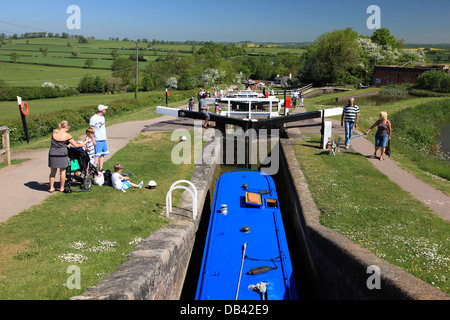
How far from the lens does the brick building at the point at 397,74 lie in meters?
48.6

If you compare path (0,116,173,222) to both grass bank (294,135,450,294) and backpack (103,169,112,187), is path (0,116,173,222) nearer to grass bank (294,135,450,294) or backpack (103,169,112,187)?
backpack (103,169,112,187)

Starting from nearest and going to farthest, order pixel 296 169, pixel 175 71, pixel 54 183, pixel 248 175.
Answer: pixel 54 183
pixel 248 175
pixel 296 169
pixel 175 71

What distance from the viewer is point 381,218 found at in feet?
27.9

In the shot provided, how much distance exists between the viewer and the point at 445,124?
89.6 feet

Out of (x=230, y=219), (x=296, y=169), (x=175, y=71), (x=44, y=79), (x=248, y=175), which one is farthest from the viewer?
(x=175, y=71)

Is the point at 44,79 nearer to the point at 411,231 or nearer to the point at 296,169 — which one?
the point at 296,169

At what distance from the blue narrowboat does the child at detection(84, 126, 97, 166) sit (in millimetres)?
3603

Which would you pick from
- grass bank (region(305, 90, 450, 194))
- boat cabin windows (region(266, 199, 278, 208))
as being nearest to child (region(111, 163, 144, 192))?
boat cabin windows (region(266, 199, 278, 208))

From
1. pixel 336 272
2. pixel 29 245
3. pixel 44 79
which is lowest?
pixel 336 272

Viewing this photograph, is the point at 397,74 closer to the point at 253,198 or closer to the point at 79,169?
the point at 253,198

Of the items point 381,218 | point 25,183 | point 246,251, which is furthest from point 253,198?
point 25,183

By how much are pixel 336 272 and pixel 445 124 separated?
84.9 ft

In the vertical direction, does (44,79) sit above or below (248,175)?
above
